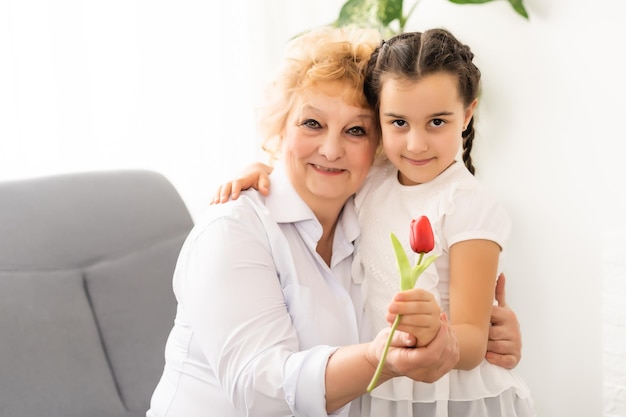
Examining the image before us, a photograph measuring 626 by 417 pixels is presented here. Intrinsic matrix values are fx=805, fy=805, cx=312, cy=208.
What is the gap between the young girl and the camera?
4.54 feet

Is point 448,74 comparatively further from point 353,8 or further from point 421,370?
point 353,8

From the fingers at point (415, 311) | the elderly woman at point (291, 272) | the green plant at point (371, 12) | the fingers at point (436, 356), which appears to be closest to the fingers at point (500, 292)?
the elderly woman at point (291, 272)

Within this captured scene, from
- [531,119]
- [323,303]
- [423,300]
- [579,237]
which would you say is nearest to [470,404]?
[323,303]

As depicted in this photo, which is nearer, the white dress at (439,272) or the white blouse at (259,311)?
the white blouse at (259,311)

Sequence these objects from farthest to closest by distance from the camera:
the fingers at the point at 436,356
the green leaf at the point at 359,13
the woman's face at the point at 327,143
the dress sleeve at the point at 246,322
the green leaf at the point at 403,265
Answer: the green leaf at the point at 359,13
the woman's face at the point at 327,143
the dress sleeve at the point at 246,322
the fingers at the point at 436,356
the green leaf at the point at 403,265

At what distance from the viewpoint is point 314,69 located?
4.90ft

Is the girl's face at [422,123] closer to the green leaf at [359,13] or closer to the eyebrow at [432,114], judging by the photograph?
the eyebrow at [432,114]

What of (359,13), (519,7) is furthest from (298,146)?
(519,7)

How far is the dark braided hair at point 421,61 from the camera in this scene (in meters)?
1.44

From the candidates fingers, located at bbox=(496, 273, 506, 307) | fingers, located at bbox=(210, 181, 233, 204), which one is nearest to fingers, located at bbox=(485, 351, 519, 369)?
fingers, located at bbox=(496, 273, 506, 307)

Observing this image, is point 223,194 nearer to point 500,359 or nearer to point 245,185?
point 245,185

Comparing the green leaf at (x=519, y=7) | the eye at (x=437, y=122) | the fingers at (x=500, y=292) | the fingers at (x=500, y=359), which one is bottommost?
the fingers at (x=500, y=359)

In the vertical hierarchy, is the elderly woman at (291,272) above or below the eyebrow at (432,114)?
below

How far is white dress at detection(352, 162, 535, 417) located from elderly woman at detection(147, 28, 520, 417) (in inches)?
1.8
